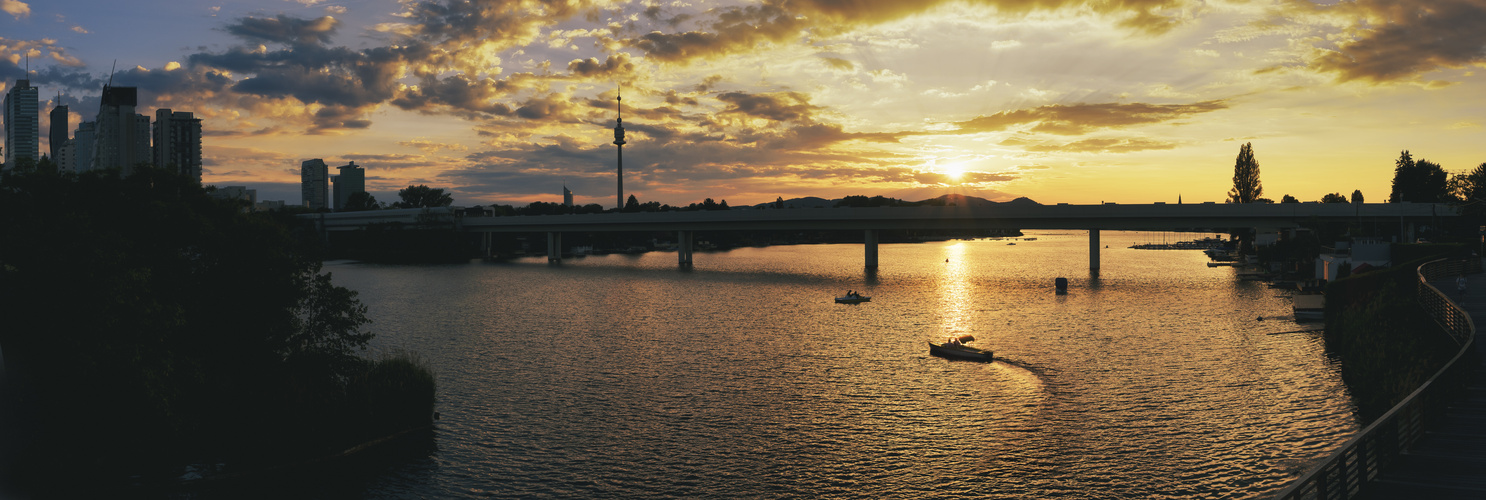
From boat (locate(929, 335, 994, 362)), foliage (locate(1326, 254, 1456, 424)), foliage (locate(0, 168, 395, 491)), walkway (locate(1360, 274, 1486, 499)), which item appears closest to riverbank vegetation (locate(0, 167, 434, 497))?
foliage (locate(0, 168, 395, 491))

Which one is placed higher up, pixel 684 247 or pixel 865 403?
pixel 684 247

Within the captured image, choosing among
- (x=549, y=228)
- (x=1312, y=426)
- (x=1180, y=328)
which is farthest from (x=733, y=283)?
(x=1312, y=426)

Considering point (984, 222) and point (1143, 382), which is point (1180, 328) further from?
point (984, 222)

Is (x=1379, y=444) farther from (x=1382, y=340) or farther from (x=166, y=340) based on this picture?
(x=166, y=340)

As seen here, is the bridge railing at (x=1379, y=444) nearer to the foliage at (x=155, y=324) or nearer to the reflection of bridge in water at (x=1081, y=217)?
the foliage at (x=155, y=324)

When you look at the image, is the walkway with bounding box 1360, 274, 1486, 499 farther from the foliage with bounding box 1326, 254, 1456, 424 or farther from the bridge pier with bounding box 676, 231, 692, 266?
the bridge pier with bounding box 676, 231, 692, 266

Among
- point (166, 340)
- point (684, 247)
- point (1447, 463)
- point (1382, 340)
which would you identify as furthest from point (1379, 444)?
point (684, 247)
